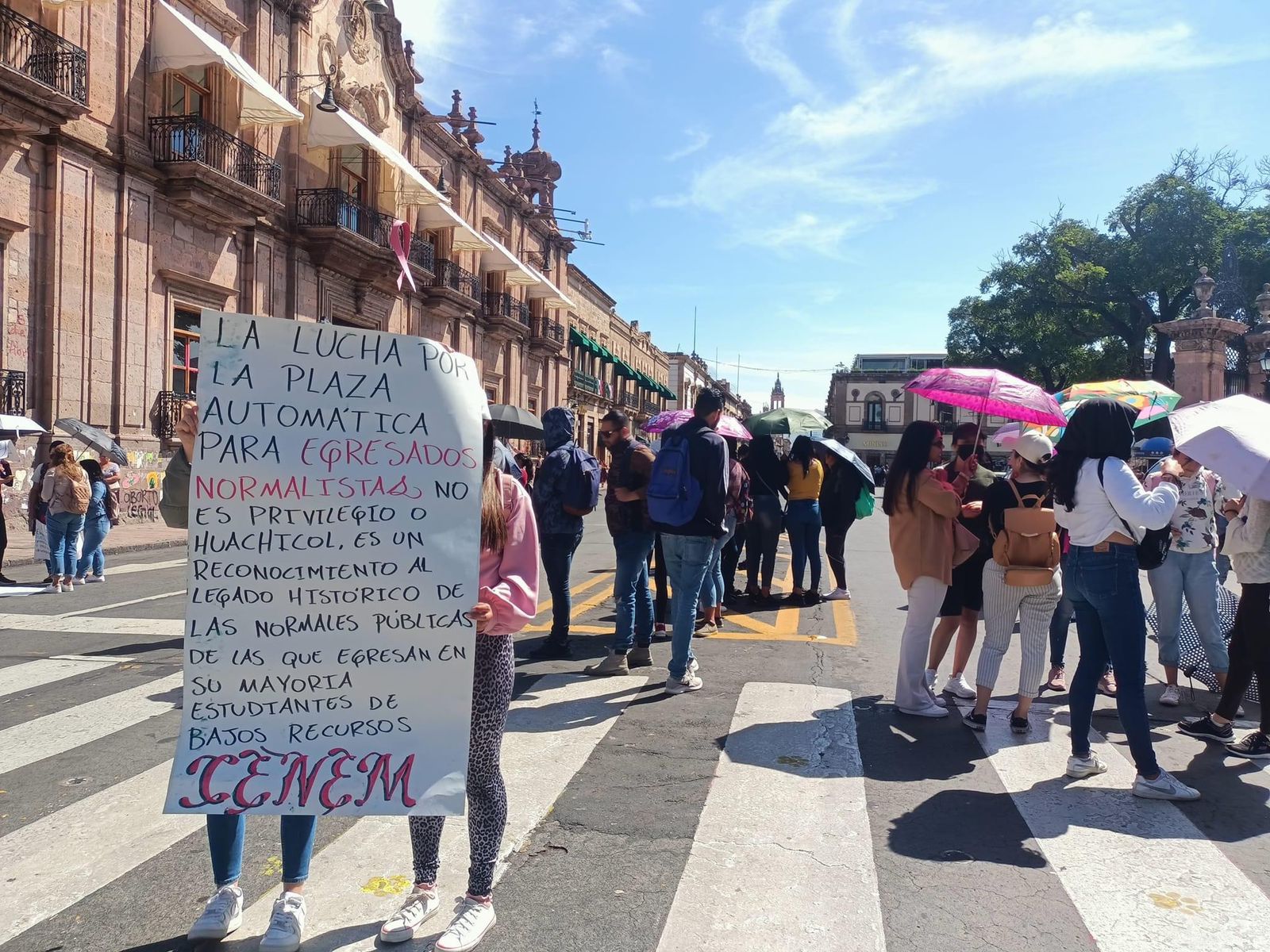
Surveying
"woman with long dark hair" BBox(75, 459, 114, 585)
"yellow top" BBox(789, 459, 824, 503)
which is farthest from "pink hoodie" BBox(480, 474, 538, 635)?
"woman with long dark hair" BBox(75, 459, 114, 585)

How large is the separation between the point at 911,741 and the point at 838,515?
196 inches

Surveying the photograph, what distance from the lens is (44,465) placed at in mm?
10227

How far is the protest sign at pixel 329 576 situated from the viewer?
8.86 ft

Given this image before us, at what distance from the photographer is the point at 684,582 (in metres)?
5.61

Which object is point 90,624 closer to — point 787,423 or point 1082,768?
point 787,423

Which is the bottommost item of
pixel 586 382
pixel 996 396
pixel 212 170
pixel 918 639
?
pixel 918 639

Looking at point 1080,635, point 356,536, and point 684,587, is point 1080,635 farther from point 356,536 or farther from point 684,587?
point 356,536

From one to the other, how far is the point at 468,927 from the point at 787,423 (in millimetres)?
7593

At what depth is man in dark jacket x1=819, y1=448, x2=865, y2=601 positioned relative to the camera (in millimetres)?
9523

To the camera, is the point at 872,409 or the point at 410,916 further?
the point at 872,409

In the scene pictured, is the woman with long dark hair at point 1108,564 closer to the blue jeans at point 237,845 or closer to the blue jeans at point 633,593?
the blue jeans at point 633,593

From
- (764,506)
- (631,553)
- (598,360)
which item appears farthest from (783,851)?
(598,360)

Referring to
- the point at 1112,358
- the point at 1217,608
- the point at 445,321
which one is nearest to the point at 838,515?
the point at 1217,608

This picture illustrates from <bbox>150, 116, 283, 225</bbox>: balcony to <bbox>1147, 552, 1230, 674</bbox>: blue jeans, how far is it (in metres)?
17.9
